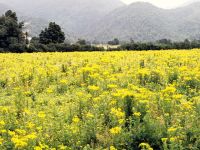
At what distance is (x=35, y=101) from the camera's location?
Answer: 13.2 m

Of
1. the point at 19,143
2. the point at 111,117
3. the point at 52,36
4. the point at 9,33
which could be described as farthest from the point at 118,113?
the point at 52,36

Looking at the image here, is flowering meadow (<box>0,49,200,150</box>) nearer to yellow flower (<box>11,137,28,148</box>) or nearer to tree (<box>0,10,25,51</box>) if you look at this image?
yellow flower (<box>11,137,28,148</box>)

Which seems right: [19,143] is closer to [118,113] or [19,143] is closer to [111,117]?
[118,113]

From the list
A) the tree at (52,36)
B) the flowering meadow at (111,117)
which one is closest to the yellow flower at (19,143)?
the flowering meadow at (111,117)

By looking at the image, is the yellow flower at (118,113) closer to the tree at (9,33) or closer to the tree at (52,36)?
the tree at (9,33)

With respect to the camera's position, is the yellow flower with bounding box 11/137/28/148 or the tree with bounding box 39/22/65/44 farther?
the tree with bounding box 39/22/65/44

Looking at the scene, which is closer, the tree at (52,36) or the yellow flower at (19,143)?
the yellow flower at (19,143)

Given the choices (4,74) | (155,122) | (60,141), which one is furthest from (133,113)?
(4,74)

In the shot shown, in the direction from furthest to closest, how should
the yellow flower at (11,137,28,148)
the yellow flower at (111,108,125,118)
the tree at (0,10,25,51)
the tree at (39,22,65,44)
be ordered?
1. the tree at (39,22,65,44)
2. the tree at (0,10,25,51)
3. the yellow flower at (111,108,125,118)
4. the yellow flower at (11,137,28,148)

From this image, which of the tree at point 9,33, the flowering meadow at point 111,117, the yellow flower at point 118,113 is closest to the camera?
the flowering meadow at point 111,117

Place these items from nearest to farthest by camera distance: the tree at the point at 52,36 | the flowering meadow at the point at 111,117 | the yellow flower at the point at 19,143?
1. the yellow flower at the point at 19,143
2. the flowering meadow at the point at 111,117
3. the tree at the point at 52,36

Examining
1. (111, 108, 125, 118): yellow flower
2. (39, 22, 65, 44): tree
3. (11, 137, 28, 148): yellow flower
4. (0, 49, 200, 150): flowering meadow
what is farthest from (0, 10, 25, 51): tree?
(11, 137, 28, 148): yellow flower

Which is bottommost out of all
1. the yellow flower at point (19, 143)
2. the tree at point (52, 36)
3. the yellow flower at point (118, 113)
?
the yellow flower at point (19, 143)

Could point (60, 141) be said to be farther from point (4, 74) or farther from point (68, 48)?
point (68, 48)
